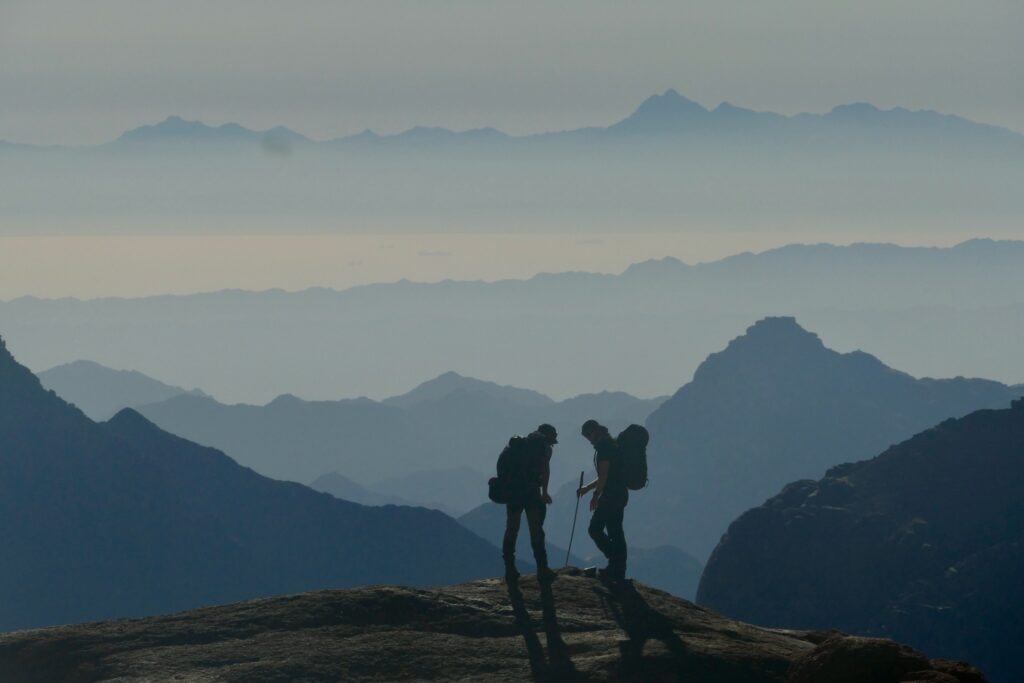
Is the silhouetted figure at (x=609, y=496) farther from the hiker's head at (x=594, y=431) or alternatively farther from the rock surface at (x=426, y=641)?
the rock surface at (x=426, y=641)

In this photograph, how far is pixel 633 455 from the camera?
2631cm

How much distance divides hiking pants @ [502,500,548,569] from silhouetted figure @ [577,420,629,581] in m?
1.21

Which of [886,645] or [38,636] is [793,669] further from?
[38,636]

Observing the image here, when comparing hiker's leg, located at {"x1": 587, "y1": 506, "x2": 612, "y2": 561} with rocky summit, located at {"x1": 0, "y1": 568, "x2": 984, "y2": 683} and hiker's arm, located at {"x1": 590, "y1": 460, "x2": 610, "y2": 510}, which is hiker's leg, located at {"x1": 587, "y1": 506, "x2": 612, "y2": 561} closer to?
hiker's arm, located at {"x1": 590, "y1": 460, "x2": 610, "y2": 510}

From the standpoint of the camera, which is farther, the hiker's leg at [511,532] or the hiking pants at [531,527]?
the hiker's leg at [511,532]

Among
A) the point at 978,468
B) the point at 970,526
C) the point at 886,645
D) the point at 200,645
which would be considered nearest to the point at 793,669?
the point at 886,645

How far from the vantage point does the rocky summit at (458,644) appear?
20609mm

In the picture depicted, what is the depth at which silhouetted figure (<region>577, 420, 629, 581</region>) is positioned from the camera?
2597cm

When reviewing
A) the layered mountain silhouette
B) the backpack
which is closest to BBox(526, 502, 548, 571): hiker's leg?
the backpack

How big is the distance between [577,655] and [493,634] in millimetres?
2045

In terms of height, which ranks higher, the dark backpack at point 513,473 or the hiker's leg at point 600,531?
the dark backpack at point 513,473

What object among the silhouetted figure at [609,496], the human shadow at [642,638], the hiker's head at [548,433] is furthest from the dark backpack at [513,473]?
the human shadow at [642,638]

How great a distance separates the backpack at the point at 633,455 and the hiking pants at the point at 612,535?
2.21 ft

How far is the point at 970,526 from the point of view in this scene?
18088cm
